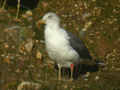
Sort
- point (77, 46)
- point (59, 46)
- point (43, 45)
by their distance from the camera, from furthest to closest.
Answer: point (43, 45), point (77, 46), point (59, 46)

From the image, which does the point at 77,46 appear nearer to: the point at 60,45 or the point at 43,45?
the point at 60,45

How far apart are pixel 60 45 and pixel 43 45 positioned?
184cm

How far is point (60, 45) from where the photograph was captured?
7.12 metres

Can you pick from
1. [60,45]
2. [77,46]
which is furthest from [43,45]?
[60,45]

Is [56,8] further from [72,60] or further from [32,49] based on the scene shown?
[72,60]

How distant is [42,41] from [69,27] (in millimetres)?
1193

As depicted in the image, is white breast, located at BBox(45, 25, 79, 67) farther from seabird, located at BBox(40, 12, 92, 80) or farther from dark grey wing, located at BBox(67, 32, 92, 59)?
dark grey wing, located at BBox(67, 32, 92, 59)

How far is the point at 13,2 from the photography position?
1046 centimetres

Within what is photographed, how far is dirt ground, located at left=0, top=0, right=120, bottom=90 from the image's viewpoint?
21.8 ft

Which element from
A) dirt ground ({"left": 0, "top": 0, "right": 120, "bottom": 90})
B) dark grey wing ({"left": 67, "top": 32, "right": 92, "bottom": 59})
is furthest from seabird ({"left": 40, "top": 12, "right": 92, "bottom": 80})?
dirt ground ({"left": 0, "top": 0, "right": 120, "bottom": 90})

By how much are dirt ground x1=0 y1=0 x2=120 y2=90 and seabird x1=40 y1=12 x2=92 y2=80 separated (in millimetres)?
451

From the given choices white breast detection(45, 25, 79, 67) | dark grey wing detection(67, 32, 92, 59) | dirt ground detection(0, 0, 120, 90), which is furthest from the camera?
dark grey wing detection(67, 32, 92, 59)

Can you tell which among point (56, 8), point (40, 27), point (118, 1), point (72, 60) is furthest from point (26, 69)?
point (118, 1)

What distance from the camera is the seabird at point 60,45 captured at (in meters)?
7.14
